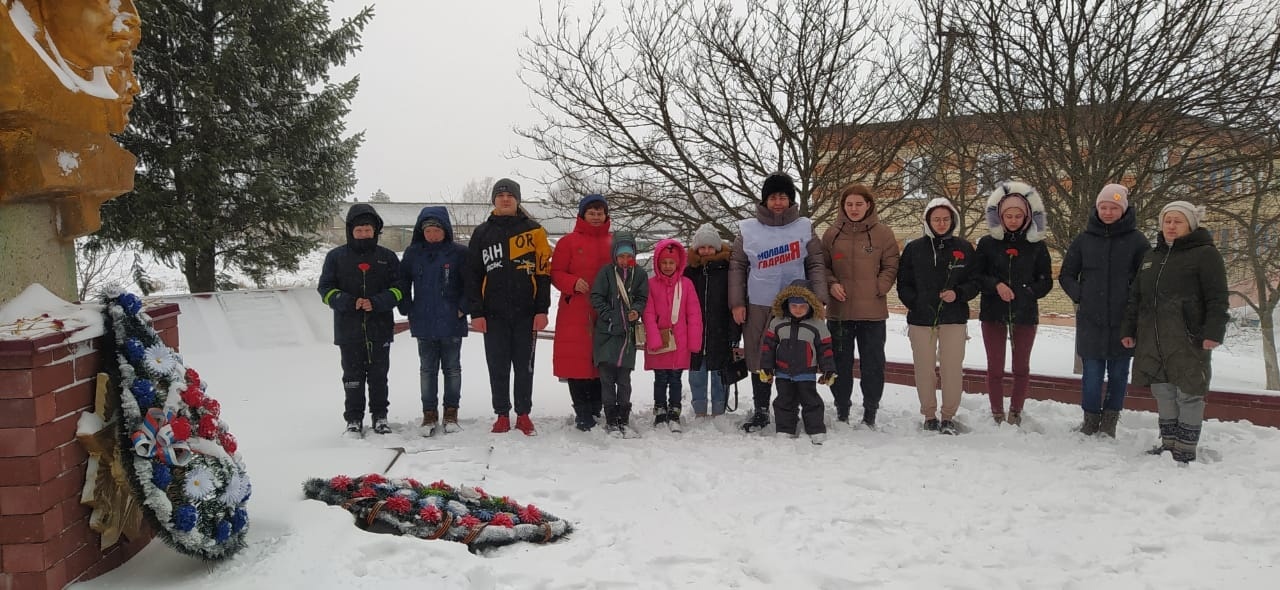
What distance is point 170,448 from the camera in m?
2.64

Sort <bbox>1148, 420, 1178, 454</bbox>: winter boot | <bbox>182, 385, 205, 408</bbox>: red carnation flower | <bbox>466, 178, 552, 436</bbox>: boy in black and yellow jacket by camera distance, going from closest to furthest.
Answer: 1. <bbox>182, 385, 205, 408</bbox>: red carnation flower
2. <bbox>1148, 420, 1178, 454</bbox>: winter boot
3. <bbox>466, 178, 552, 436</bbox>: boy in black and yellow jacket

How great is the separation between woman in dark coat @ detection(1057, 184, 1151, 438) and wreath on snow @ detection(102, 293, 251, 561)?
513cm

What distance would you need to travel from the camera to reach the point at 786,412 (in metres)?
5.20

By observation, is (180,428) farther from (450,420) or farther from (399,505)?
(450,420)

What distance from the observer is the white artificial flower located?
2646mm

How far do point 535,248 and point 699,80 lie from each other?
411 cm

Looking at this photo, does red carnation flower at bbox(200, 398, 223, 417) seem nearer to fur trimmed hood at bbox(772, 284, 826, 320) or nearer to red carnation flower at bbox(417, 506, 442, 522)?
red carnation flower at bbox(417, 506, 442, 522)

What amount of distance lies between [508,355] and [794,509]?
239 centimetres

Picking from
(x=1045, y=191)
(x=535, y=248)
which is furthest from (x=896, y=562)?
(x=1045, y=191)

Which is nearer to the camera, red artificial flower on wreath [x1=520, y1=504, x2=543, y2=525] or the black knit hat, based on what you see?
red artificial flower on wreath [x1=520, y1=504, x2=543, y2=525]

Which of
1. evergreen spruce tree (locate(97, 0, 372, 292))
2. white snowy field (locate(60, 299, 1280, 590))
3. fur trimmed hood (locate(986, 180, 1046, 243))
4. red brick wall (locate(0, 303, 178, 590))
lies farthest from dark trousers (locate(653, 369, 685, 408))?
evergreen spruce tree (locate(97, 0, 372, 292))

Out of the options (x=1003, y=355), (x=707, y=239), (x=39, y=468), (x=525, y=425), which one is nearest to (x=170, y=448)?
(x=39, y=468)

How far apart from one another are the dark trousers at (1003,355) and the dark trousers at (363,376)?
14.3 feet

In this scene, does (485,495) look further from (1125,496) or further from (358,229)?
(1125,496)
